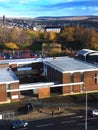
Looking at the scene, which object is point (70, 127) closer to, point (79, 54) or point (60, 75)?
point (60, 75)

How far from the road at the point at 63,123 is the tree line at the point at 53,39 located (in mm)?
47243

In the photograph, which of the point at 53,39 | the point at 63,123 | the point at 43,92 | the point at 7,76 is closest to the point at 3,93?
the point at 7,76

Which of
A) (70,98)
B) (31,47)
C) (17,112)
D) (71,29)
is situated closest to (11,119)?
(17,112)

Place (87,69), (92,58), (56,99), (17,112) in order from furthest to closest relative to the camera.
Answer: (92,58) → (87,69) → (56,99) → (17,112)

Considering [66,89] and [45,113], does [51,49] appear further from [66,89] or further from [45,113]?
[45,113]

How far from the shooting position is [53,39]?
9669cm

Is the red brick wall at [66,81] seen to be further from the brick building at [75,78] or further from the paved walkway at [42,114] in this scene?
the paved walkway at [42,114]

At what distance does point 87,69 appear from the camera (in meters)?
43.6

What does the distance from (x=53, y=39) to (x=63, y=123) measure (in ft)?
216

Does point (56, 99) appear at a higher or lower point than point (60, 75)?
lower

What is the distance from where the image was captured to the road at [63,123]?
31094 millimetres

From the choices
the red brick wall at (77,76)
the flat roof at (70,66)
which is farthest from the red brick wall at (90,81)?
the red brick wall at (77,76)

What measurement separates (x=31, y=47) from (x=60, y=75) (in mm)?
45879

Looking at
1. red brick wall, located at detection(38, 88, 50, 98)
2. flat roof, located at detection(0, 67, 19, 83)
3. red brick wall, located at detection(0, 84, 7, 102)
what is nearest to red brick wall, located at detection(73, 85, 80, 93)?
red brick wall, located at detection(38, 88, 50, 98)
